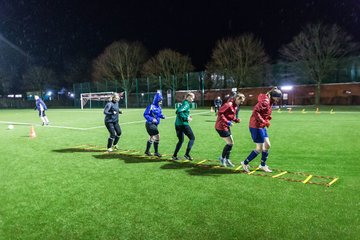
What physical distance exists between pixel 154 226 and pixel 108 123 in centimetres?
695

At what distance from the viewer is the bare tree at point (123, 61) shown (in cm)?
6384

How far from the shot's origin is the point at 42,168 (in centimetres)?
919

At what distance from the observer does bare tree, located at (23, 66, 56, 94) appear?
269 ft

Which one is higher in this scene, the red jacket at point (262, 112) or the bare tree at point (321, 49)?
the bare tree at point (321, 49)

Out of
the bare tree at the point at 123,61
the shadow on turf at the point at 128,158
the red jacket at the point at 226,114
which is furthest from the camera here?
the bare tree at the point at 123,61

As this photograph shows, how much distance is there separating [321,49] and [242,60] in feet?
40.6

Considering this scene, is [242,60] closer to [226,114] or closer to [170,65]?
[170,65]

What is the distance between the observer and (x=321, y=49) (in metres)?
44.7

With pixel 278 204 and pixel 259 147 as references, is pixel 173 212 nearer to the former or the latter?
pixel 278 204

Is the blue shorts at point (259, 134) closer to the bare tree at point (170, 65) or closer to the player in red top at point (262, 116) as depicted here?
the player in red top at point (262, 116)

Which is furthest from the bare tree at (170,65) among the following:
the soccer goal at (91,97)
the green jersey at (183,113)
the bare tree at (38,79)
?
the green jersey at (183,113)

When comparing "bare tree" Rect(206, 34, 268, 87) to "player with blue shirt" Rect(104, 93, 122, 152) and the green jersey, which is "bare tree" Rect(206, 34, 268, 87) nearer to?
"player with blue shirt" Rect(104, 93, 122, 152)

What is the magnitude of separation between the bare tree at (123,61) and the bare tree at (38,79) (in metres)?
25.1

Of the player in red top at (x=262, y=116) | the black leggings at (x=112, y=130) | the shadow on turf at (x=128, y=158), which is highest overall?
the player in red top at (x=262, y=116)
